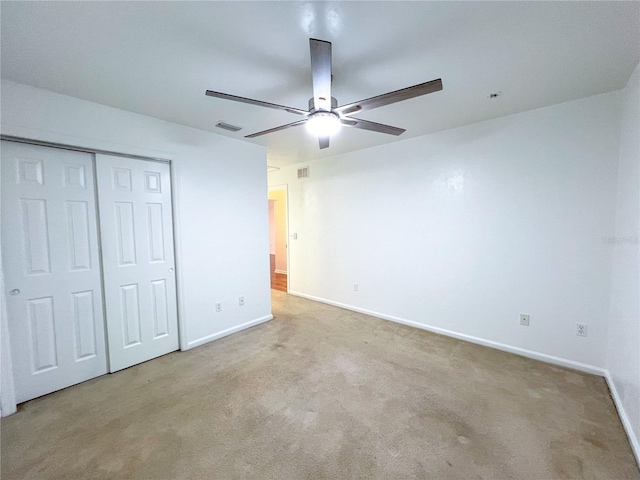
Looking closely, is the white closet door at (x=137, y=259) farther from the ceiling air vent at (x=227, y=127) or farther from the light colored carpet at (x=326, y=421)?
the ceiling air vent at (x=227, y=127)

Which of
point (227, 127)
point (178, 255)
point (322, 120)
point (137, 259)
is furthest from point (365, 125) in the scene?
point (137, 259)

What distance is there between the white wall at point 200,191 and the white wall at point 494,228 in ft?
4.50

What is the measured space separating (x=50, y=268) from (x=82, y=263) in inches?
7.9

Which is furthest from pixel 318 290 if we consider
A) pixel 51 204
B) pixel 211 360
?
pixel 51 204

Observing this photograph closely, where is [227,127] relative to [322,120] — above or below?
above

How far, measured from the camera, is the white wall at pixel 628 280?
1.72 meters

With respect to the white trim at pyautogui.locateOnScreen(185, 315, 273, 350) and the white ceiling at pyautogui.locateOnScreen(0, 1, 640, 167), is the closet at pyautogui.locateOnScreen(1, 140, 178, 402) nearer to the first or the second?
the white trim at pyautogui.locateOnScreen(185, 315, 273, 350)

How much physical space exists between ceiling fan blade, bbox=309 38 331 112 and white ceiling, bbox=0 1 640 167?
0.78ft

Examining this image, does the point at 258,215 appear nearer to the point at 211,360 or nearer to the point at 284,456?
the point at 211,360

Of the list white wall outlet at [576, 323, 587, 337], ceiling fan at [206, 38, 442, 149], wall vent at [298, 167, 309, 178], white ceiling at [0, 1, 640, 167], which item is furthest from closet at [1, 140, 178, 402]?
white wall outlet at [576, 323, 587, 337]

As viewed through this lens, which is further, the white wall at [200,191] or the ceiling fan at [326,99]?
the white wall at [200,191]

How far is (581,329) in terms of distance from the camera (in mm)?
2436

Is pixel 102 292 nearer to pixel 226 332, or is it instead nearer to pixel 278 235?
pixel 226 332

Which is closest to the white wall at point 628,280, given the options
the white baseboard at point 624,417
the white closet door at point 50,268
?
the white baseboard at point 624,417
